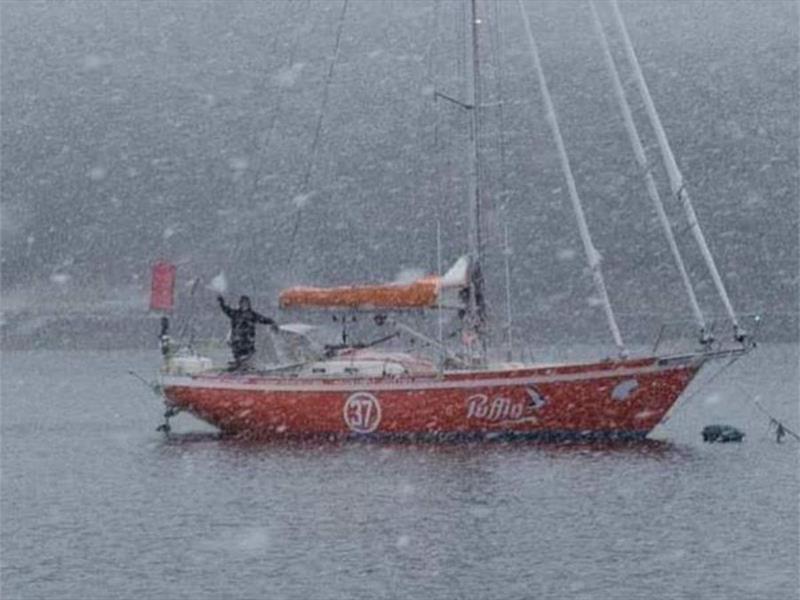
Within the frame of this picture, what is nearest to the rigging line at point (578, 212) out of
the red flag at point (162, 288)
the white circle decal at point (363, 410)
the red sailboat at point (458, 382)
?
the red sailboat at point (458, 382)

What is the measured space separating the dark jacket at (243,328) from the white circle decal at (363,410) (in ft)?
14.2

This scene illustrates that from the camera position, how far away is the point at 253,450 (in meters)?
57.2

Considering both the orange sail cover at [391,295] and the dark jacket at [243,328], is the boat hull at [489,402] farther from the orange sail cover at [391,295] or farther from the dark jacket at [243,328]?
the orange sail cover at [391,295]

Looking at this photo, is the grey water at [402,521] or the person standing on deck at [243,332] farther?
the person standing on deck at [243,332]

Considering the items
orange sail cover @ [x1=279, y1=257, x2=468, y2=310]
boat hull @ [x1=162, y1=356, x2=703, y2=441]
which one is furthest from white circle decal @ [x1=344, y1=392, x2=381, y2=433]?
orange sail cover @ [x1=279, y1=257, x2=468, y2=310]

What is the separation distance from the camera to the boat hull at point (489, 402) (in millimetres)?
52031

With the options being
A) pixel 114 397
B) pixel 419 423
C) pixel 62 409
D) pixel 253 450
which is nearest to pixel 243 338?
pixel 253 450

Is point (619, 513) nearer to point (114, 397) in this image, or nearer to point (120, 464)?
point (120, 464)

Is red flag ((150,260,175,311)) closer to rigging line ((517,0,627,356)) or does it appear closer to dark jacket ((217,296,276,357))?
dark jacket ((217,296,276,357))

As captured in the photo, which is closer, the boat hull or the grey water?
the grey water

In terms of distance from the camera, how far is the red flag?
5884cm

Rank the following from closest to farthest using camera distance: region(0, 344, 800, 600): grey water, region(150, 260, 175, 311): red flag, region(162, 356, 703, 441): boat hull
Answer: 1. region(0, 344, 800, 600): grey water
2. region(162, 356, 703, 441): boat hull
3. region(150, 260, 175, 311): red flag

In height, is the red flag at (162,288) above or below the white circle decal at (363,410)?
above

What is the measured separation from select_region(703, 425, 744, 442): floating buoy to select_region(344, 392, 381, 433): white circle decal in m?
15.5
